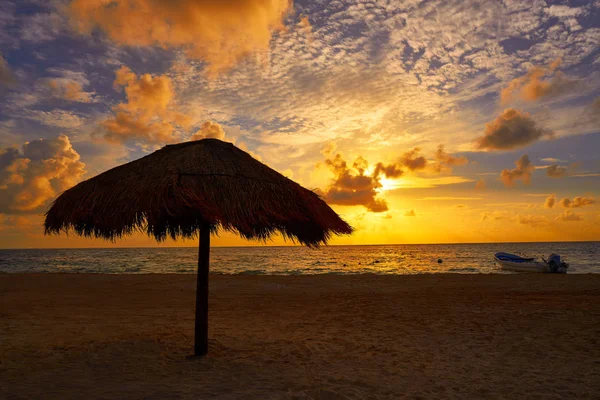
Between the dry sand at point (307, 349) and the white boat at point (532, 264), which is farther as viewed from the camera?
the white boat at point (532, 264)

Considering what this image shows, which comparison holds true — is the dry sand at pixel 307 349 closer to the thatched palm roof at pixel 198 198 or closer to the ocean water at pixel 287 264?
the thatched palm roof at pixel 198 198

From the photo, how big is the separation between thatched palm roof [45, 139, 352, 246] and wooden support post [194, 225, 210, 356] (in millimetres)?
267

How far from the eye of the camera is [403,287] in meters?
19.2

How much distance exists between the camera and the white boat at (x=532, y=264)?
30.6 m

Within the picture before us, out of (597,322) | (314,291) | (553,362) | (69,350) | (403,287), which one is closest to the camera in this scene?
(553,362)

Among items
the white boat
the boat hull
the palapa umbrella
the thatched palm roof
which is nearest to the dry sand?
the palapa umbrella

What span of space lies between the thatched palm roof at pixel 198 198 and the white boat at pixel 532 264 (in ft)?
100

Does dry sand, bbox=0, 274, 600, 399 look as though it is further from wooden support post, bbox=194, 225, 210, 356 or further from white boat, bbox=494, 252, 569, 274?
white boat, bbox=494, 252, 569, 274

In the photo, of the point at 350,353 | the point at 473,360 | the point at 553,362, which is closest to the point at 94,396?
the point at 350,353

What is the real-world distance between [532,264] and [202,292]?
33.3 metres

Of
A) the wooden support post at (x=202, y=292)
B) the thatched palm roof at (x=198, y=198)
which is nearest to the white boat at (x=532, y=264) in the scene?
the thatched palm roof at (x=198, y=198)

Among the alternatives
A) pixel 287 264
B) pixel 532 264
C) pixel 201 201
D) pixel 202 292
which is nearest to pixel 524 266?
pixel 532 264

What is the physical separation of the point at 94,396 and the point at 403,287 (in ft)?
53.1

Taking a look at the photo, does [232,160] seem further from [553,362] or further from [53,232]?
[553,362]
